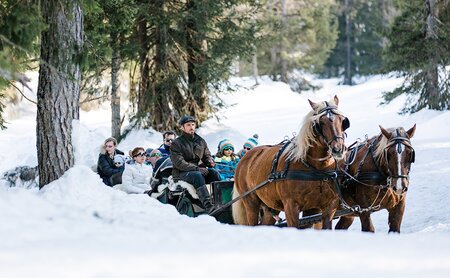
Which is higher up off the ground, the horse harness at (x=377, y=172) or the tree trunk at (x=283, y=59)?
the tree trunk at (x=283, y=59)

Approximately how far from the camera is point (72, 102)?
7691 millimetres

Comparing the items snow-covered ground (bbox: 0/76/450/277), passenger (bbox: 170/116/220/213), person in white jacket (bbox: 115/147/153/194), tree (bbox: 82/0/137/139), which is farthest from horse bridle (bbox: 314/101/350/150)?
person in white jacket (bbox: 115/147/153/194)

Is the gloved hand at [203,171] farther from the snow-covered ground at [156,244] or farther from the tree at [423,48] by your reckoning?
the tree at [423,48]

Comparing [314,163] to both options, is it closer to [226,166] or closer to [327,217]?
[327,217]

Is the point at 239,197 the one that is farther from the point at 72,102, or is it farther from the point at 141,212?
the point at 141,212

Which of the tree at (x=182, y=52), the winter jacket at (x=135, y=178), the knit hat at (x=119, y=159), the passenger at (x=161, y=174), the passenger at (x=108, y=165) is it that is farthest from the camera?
the tree at (x=182, y=52)

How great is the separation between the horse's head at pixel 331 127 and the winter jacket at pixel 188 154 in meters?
2.49

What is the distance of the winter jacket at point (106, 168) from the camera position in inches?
442

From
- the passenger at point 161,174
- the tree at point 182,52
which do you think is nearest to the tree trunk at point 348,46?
the tree at point 182,52

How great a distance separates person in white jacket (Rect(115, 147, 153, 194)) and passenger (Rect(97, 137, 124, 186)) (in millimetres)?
245

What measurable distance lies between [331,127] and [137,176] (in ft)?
14.8

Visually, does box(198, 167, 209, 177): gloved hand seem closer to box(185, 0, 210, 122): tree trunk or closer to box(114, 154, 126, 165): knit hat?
box(114, 154, 126, 165): knit hat

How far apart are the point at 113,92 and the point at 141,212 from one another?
1188cm

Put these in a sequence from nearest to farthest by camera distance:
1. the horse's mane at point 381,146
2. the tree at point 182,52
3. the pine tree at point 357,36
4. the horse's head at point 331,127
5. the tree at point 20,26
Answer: the tree at point 20,26 → the horse's head at point 331,127 → the horse's mane at point 381,146 → the tree at point 182,52 → the pine tree at point 357,36
